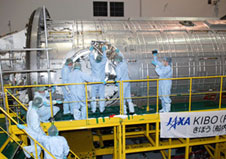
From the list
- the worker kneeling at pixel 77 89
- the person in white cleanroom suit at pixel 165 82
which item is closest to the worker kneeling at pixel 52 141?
the worker kneeling at pixel 77 89

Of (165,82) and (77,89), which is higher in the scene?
(165,82)

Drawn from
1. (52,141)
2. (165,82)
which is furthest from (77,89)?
(165,82)

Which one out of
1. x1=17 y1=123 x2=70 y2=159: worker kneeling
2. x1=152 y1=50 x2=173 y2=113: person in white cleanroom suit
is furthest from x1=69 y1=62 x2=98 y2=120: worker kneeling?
x1=152 y1=50 x2=173 y2=113: person in white cleanroom suit

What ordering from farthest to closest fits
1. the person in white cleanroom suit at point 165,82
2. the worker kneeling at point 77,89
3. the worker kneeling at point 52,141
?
the person in white cleanroom suit at point 165,82 < the worker kneeling at point 77,89 < the worker kneeling at point 52,141

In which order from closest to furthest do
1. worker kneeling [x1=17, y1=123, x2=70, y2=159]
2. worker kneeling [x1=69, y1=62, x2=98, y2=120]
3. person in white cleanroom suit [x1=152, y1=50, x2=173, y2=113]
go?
worker kneeling [x1=17, y1=123, x2=70, y2=159] < worker kneeling [x1=69, y1=62, x2=98, y2=120] < person in white cleanroom suit [x1=152, y1=50, x2=173, y2=113]

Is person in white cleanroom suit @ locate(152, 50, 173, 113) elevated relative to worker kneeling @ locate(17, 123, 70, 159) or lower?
elevated

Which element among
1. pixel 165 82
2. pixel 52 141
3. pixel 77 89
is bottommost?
pixel 52 141

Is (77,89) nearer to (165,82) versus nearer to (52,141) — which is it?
(52,141)

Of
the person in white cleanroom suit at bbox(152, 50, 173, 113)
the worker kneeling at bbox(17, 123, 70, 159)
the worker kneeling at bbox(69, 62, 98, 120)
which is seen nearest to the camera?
the worker kneeling at bbox(17, 123, 70, 159)

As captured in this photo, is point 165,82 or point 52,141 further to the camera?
point 165,82

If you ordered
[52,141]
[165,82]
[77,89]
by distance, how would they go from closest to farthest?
[52,141] < [77,89] < [165,82]

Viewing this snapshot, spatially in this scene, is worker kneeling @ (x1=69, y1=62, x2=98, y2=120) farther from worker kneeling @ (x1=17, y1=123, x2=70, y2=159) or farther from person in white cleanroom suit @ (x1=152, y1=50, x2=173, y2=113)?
person in white cleanroom suit @ (x1=152, y1=50, x2=173, y2=113)

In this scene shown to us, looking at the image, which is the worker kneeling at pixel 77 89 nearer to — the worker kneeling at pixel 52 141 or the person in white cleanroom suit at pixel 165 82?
the worker kneeling at pixel 52 141

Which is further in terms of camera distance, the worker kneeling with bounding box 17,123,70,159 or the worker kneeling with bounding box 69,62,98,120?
the worker kneeling with bounding box 69,62,98,120
